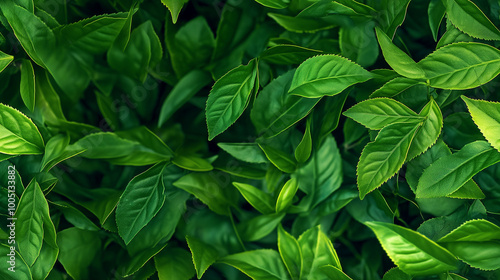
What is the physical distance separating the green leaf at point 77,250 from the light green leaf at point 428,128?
409 millimetres

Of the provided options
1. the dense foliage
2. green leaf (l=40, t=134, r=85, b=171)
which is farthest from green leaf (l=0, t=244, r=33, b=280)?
green leaf (l=40, t=134, r=85, b=171)

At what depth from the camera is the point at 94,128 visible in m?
0.57

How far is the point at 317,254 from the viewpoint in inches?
21.1

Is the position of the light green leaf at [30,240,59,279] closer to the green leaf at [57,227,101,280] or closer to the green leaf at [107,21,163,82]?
the green leaf at [57,227,101,280]

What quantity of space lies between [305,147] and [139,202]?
0.21m

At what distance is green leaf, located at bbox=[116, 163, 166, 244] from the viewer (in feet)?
1.73

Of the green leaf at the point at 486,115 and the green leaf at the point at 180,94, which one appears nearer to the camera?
the green leaf at the point at 486,115

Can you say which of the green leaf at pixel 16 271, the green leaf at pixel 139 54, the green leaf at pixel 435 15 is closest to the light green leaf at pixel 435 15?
the green leaf at pixel 435 15

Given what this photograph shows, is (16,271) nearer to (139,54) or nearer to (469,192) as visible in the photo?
(139,54)

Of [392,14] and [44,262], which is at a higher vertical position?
[392,14]

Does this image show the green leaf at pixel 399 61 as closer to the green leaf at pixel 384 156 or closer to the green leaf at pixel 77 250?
the green leaf at pixel 384 156

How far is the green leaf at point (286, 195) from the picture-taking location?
545 mm

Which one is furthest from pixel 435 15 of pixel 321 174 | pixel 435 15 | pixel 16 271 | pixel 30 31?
pixel 16 271

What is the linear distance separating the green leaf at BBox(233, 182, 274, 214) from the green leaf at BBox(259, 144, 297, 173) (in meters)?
0.04
